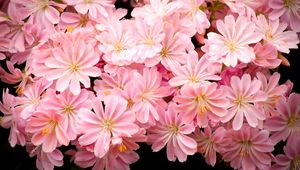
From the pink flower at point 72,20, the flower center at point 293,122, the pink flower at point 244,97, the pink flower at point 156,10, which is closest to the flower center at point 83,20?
the pink flower at point 72,20

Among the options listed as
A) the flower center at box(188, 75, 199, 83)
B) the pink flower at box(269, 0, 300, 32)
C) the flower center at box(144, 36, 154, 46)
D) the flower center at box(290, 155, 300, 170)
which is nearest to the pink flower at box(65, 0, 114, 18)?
the flower center at box(144, 36, 154, 46)

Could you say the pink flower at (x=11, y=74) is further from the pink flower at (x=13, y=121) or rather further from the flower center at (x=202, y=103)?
the flower center at (x=202, y=103)

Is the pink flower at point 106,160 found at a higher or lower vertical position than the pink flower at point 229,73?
lower

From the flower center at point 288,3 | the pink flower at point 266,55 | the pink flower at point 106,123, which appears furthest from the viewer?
the flower center at point 288,3

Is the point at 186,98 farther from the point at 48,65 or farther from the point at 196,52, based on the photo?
the point at 48,65

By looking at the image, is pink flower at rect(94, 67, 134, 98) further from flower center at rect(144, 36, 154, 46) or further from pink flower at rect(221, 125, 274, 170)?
pink flower at rect(221, 125, 274, 170)

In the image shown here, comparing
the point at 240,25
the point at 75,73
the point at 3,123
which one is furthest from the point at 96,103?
the point at 240,25

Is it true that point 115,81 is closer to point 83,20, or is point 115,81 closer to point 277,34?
point 83,20
